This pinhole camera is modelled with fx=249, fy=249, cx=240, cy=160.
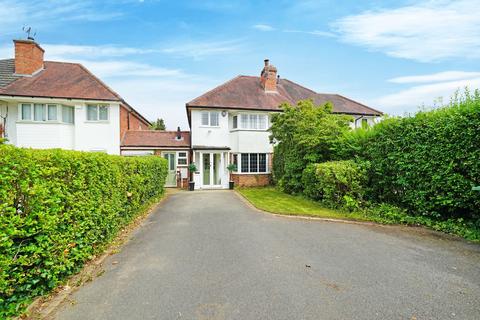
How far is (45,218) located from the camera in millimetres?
3281

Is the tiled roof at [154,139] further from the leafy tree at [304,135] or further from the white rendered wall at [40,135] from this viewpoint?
the leafy tree at [304,135]

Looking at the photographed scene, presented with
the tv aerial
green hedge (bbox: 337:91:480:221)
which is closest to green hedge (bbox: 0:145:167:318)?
green hedge (bbox: 337:91:480:221)

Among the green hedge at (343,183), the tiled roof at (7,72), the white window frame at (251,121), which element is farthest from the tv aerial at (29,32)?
the green hedge at (343,183)

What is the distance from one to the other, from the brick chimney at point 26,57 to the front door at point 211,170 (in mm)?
13863

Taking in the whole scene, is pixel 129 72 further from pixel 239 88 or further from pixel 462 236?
pixel 462 236

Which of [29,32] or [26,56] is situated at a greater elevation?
[29,32]

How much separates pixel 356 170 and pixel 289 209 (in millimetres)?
2884

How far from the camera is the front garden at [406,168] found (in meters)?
6.43

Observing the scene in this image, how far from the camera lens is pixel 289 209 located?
9.69 m

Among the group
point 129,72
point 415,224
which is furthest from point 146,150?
point 415,224

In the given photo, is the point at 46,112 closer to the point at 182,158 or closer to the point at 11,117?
the point at 11,117

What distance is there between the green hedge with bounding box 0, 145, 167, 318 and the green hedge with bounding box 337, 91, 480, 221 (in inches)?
337

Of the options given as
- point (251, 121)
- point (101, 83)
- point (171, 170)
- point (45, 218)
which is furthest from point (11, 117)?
point (45, 218)

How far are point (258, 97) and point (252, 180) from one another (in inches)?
271
